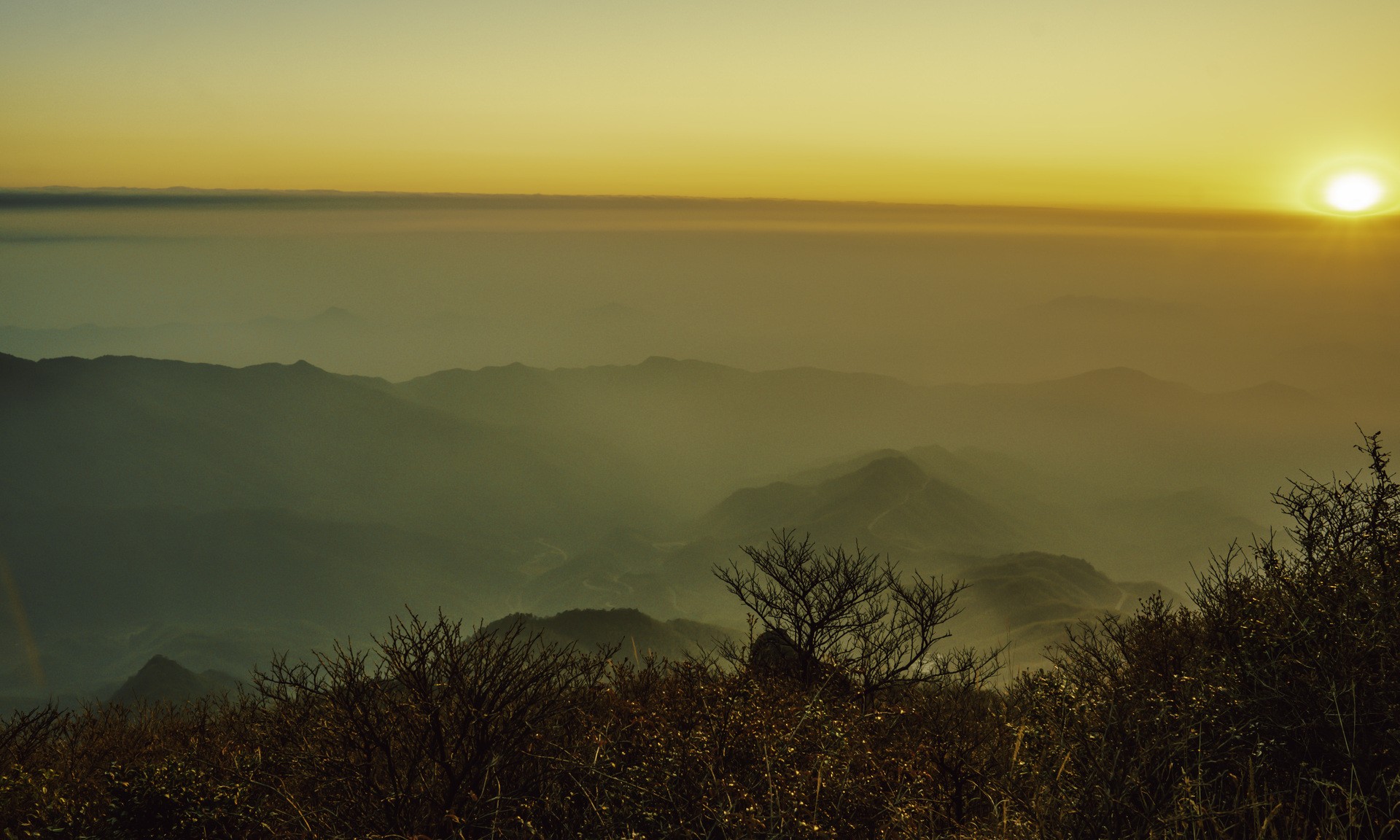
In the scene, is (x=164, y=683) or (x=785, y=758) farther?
(x=164, y=683)

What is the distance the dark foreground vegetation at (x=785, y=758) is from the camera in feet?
30.7

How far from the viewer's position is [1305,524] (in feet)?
62.0

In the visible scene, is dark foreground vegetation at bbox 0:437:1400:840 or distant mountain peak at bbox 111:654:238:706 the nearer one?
dark foreground vegetation at bbox 0:437:1400:840

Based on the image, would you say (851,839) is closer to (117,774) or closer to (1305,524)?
(117,774)

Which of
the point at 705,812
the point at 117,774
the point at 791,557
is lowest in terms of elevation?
the point at 791,557

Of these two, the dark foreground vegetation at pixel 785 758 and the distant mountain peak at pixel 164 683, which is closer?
the dark foreground vegetation at pixel 785 758

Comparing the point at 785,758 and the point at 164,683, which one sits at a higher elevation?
the point at 785,758

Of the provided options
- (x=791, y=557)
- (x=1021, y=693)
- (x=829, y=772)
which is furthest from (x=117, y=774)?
(x=791, y=557)

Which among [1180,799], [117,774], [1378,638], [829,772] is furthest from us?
[117,774]

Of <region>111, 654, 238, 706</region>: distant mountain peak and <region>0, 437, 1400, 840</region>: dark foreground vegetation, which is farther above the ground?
<region>0, 437, 1400, 840</region>: dark foreground vegetation

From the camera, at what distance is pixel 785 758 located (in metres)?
11.5

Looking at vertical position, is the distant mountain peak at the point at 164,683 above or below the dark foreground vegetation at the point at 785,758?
below

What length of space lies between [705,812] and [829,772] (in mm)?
2470

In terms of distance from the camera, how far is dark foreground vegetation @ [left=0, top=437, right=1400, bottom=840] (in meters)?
9.37
